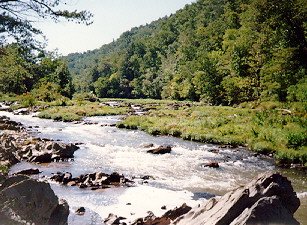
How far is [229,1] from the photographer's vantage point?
387ft

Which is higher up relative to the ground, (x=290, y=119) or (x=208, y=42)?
(x=208, y=42)

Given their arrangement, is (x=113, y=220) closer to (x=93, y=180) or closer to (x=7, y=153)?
(x=93, y=180)

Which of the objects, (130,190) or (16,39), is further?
(130,190)

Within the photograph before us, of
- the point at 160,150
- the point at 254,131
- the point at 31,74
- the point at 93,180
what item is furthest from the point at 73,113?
the point at 31,74

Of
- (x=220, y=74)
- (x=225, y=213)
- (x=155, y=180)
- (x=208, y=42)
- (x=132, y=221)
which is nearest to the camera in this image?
(x=225, y=213)

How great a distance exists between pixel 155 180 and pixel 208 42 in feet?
294

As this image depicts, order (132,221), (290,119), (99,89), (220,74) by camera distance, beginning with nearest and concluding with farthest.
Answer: (132,221) < (290,119) < (220,74) < (99,89)

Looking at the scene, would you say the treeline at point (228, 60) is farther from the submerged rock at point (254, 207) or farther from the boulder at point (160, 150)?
the submerged rock at point (254, 207)

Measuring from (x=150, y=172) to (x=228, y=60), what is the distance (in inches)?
2396

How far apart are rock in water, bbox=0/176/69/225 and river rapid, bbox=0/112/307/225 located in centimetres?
A: 164

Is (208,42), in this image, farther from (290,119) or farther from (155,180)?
(155,180)

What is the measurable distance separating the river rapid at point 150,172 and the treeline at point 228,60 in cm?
1898

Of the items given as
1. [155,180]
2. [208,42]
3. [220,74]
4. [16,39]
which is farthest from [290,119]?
[208,42]

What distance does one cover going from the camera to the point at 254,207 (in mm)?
8188
